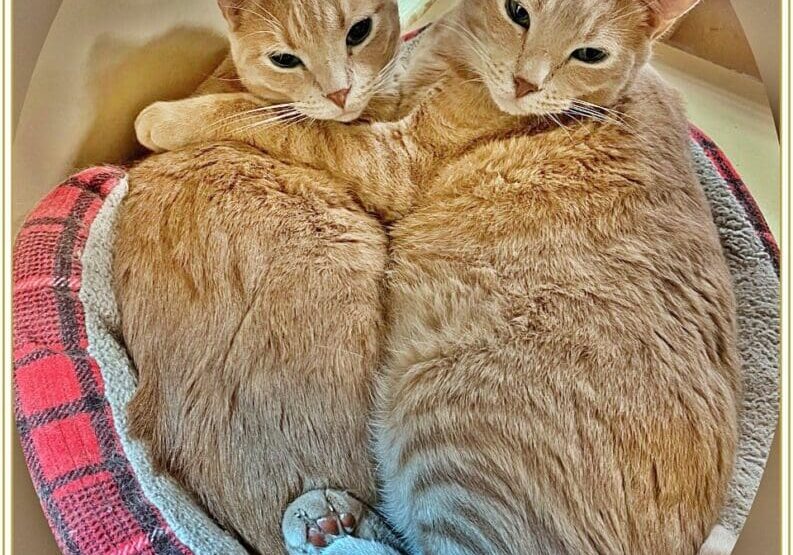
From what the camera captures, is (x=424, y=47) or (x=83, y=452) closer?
(x=83, y=452)

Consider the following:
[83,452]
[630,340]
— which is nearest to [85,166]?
[83,452]

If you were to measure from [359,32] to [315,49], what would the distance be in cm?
8

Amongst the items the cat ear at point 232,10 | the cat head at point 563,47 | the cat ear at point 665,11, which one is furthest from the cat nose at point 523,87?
the cat ear at point 232,10

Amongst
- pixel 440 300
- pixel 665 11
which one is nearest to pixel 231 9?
pixel 440 300

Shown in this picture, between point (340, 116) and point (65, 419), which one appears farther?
point (340, 116)

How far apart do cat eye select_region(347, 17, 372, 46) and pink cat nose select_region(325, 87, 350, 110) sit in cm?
7

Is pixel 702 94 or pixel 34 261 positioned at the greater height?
pixel 702 94

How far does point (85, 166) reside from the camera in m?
0.96

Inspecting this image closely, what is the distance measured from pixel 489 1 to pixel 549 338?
0.52 m

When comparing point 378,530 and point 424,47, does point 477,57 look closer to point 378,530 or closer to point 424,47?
point 424,47

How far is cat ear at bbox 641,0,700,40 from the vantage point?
94cm

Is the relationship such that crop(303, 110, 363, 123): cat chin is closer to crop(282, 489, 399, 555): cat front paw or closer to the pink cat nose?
the pink cat nose

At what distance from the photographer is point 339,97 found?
0.97 m

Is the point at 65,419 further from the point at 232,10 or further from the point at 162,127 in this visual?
the point at 232,10
